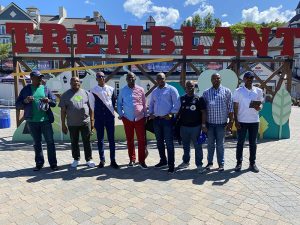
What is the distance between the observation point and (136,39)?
807cm

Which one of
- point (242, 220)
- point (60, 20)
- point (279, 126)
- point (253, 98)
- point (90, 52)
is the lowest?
point (242, 220)

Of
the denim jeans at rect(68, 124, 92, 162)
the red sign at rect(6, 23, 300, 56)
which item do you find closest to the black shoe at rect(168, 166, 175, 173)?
the denim jeans at rect(68, 124, 92, 162)

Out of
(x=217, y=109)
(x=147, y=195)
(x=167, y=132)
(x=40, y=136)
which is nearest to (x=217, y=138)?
(x=217, y=109)

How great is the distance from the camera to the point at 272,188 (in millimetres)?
4617

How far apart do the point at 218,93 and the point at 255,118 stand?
85 centimetres

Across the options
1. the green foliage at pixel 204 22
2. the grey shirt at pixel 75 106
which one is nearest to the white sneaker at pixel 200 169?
the grey shirt at pixel 75 106

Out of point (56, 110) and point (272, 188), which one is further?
point (56, 110)

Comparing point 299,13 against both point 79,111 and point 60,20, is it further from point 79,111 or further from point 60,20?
point 79,111

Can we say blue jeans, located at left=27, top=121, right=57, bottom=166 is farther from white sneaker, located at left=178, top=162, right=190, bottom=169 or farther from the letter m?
the letter m

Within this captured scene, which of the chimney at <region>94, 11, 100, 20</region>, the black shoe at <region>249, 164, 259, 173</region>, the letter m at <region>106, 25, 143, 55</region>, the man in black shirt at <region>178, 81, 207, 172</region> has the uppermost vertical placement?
the chimney at <region>94, 11, 100, 20</region>

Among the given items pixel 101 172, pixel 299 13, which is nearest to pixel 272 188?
pixel 101 172

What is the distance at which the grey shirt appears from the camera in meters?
5.24

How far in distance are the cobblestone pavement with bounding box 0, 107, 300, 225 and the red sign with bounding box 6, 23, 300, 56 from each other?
327cm

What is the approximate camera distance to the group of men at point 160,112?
5.14 meters
